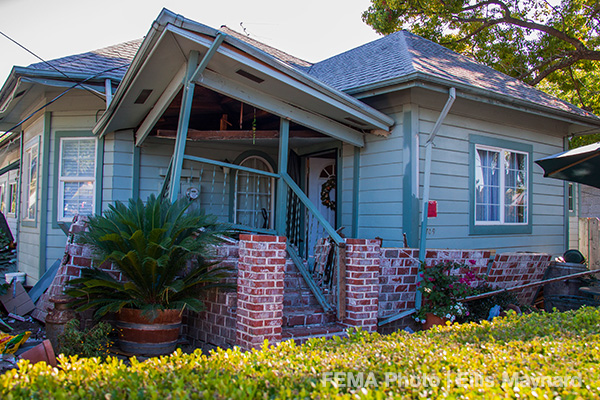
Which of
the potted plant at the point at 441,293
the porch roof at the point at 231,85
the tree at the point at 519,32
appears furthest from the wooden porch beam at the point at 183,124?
the tree at the point at 519,32

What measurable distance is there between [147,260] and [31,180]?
628cm

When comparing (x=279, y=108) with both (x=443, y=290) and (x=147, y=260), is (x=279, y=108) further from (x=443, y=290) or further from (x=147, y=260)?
(x=443, y=290)

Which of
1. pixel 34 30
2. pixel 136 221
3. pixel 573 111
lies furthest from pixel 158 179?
pixel 573 111

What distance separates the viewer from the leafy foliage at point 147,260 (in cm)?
473

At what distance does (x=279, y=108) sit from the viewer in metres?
6.58

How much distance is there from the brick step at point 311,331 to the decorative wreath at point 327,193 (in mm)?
A: 3824

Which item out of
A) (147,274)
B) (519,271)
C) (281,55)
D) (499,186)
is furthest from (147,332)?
(281,55)

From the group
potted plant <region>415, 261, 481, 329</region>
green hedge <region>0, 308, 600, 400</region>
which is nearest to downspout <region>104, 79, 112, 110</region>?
A: potted plant <region>415, 261, 481, 329</region>

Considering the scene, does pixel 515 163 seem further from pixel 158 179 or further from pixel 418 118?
pixel 158 179

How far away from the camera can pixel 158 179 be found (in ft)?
27.6

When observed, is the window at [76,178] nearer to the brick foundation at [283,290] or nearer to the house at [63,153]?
the house at [63,153]

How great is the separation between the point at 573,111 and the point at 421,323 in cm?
598

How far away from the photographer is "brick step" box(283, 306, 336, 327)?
205 inches

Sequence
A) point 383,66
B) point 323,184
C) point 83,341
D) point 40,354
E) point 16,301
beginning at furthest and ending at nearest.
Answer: point 323,184, point 383,66, point 16,301, point 83,341, point 40,354
